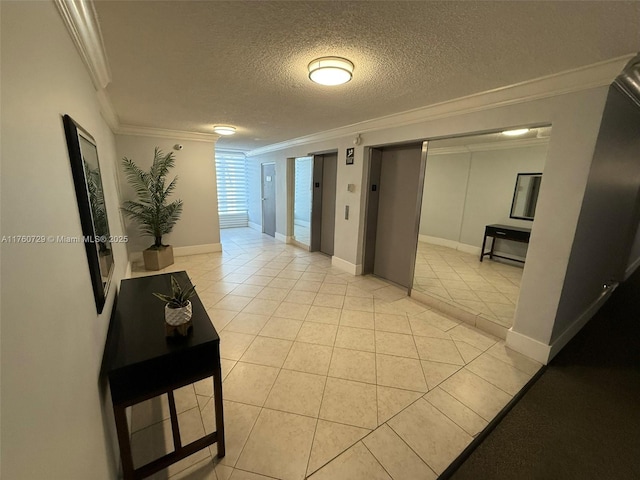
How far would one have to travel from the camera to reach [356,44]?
157 centimetres

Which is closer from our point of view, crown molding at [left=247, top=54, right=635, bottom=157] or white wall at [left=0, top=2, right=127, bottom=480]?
white wall at [left=0, top=2, right=127, bottom=480]

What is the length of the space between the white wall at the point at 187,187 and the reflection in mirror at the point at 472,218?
402cm

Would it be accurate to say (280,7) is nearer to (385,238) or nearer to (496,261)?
(385,238)

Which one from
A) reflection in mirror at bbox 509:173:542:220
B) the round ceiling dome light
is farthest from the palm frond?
reflection in mirror at bbox 509:173:542:220

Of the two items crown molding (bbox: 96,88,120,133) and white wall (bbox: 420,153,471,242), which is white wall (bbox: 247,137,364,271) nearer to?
white wall (bbox: 420,153,471,242)

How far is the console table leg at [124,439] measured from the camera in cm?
112

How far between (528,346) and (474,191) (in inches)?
154

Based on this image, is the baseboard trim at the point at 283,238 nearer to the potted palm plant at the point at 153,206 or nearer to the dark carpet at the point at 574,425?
the potted palm plant at the point at 153,206

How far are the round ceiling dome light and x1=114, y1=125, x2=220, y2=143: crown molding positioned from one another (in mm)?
3478

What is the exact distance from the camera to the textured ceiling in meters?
1.27

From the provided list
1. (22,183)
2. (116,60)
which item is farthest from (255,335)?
(116,60)

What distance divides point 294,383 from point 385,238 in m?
2.59

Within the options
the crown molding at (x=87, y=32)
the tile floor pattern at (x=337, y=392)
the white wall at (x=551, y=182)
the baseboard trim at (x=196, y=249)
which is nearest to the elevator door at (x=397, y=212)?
the tile floor pattern at (x=337, y=392)

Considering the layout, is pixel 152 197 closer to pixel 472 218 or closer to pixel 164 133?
pixel 164 133
